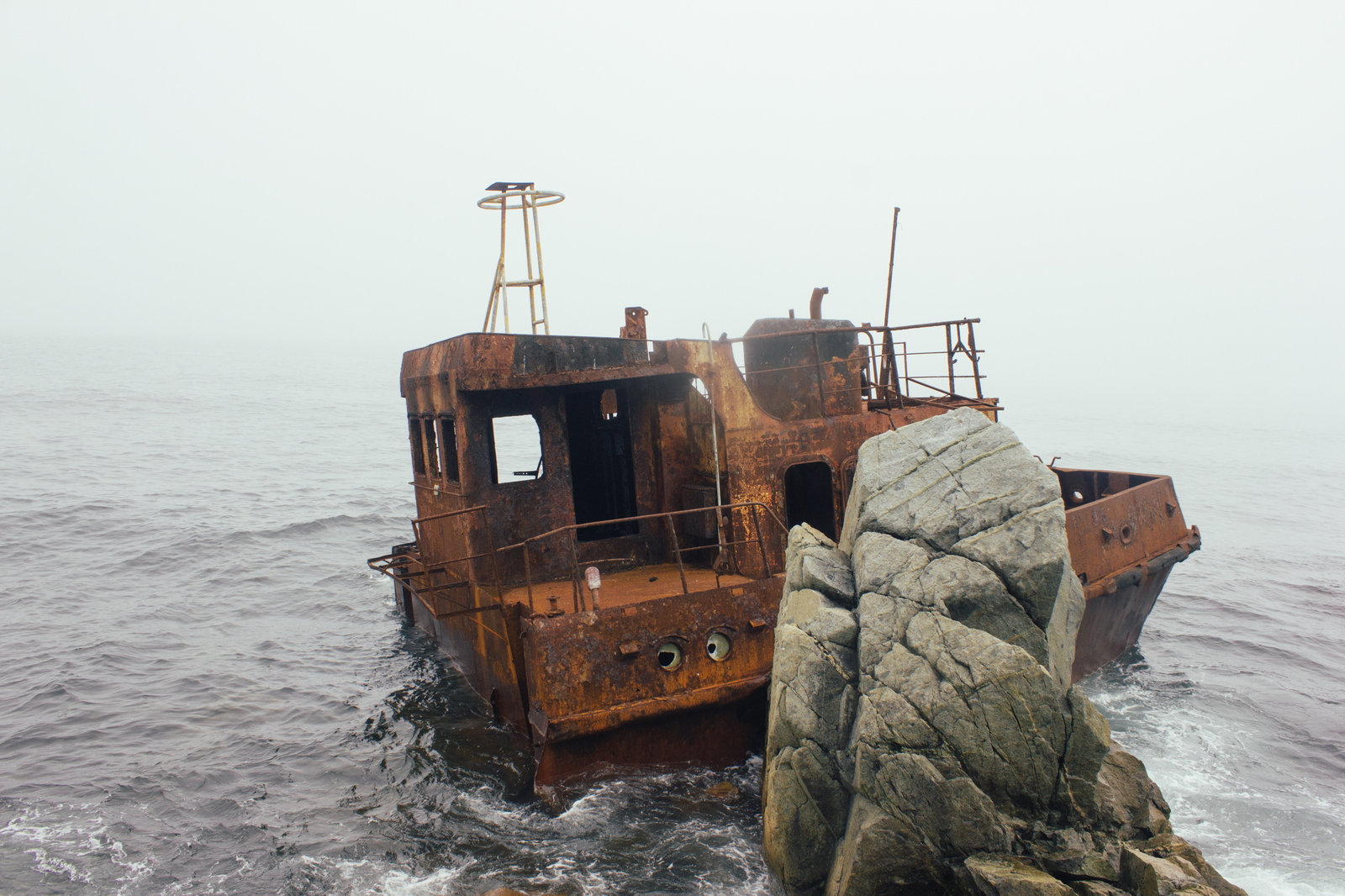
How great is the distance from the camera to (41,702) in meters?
11.2

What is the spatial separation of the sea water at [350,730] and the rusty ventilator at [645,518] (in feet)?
2.37

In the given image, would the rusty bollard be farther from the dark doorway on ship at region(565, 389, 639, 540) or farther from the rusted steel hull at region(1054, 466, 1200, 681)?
the rusted steel hull at region(1054, 466, 1200, 681)

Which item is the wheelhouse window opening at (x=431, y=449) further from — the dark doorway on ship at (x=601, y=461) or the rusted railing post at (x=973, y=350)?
the rusted railing post at (x=973, y=350)

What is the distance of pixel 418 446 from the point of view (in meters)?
11.3

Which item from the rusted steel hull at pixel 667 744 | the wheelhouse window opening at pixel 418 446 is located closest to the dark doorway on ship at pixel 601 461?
the wheelhouse window opening at pixel 418 446

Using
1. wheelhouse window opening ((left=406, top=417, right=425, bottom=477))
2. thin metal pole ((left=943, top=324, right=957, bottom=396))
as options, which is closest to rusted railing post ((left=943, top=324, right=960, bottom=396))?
thin metal pole ((left=943, top=324, right=957, bottom=396))

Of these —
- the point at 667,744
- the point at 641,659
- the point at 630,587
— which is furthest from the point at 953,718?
the point at 630,587

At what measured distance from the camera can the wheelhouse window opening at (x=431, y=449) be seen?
10.4 metres

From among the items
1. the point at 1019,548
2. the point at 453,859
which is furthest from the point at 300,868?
the point at 1019,548

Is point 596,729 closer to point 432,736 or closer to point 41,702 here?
point 432,736

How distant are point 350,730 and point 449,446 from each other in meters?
3.55

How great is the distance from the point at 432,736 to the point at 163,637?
23.7ft

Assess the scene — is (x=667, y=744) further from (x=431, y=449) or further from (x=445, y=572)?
(x=431, y=449)

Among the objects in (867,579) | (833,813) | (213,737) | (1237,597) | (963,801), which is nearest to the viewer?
(963,801)
